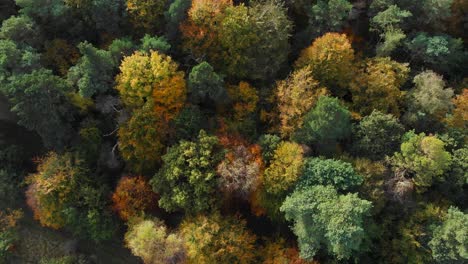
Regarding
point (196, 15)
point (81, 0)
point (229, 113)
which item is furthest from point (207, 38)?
point (81, 0)

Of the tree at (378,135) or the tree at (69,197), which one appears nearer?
the tree at (378,135)

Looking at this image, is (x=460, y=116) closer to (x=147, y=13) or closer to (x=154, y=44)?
(x=154, y=44)

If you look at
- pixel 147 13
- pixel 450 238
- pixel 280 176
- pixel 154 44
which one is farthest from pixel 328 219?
pixel 147 13

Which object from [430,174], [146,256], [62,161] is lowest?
[146,256]

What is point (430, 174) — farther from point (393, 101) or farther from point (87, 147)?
point (87, 147)

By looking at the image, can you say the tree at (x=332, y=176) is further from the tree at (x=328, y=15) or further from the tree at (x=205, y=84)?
the tree at (x=328, y=15)

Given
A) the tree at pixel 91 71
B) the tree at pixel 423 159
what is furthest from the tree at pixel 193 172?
the tree at pixel 423 159

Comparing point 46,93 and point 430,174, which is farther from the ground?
point 46,93
